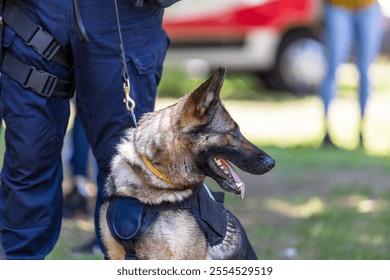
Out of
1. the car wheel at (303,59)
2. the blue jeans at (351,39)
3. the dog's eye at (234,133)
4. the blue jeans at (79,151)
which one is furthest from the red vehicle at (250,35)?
the dog's eye at (234,133)

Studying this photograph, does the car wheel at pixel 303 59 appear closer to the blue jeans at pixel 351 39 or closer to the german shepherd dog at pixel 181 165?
the blue jeans at pixel 351 39

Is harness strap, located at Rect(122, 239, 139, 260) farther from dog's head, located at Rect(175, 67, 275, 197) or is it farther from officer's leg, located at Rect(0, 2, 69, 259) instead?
officer's leg, located at Rect(0, 2, 69, 259)

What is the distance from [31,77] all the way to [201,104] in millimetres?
813

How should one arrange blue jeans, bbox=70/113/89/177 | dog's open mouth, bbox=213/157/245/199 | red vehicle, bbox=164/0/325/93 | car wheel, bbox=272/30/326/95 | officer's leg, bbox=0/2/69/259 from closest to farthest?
dog's open mouth, bbox=213/157/245/199, officer's leg, bbox=0/2/69/259, blue jeans, bbox=70/113/89/177, red vehicle, bbox=164/0/325/93, car wheel, bbox=272/30/326/95

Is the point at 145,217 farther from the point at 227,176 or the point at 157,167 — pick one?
the point at 227,176

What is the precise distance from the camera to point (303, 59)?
13102mm

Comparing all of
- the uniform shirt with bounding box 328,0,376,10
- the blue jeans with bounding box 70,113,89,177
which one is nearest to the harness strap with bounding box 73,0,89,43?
the blue jeans with bounding box 70,113,89,177

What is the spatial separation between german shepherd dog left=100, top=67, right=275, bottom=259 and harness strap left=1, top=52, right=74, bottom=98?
466 mm

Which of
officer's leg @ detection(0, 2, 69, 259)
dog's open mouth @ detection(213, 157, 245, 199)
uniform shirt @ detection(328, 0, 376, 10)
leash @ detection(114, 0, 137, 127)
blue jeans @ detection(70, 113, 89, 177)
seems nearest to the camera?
dog's open mouth @ detection(213, 157, 245, 199)

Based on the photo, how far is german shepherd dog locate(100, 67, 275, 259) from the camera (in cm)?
360

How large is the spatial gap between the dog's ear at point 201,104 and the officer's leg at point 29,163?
0.69 meters

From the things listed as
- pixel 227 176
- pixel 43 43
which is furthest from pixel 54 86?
pixel 227 176

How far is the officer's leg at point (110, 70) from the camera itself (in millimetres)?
3777

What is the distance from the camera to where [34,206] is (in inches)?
159
